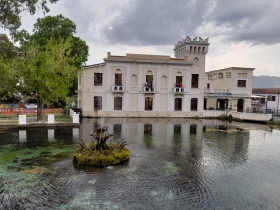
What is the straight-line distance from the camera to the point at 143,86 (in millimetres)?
30469

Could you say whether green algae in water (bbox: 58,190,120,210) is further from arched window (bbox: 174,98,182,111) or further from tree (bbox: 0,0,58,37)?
arched window (bbox: 174,98,182,111)

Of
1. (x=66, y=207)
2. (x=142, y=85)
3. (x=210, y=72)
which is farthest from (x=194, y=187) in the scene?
(x=210, y=72)

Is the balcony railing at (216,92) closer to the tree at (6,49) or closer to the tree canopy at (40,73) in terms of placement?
the tree canopy at (40,73)

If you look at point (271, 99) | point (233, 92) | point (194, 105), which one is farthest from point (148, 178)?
point (271, 99)

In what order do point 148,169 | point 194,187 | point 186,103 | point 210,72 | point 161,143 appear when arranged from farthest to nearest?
1. point 210,72
2. point 186,103
3. point 161,143
4. point 148,169
5. point 194,187

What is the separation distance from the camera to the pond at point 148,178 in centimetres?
733

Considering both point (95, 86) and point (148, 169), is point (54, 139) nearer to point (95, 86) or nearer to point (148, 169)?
point (148, 169)

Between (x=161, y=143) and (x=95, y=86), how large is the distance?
16.4m

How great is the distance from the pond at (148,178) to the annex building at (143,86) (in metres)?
14.6

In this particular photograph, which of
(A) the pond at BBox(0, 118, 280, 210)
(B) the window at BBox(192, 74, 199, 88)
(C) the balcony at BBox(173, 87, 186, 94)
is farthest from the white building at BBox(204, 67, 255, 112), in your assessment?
(A) the pond at BBox(0, 118, 280, 210)

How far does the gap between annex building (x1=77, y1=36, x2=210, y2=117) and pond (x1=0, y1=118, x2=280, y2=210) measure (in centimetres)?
1460

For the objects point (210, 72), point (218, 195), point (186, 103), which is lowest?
point (218, 195)

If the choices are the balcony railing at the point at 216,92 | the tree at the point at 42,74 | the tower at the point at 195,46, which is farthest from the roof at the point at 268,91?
the tree at the point at 42,74

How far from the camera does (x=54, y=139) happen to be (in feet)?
53.0
